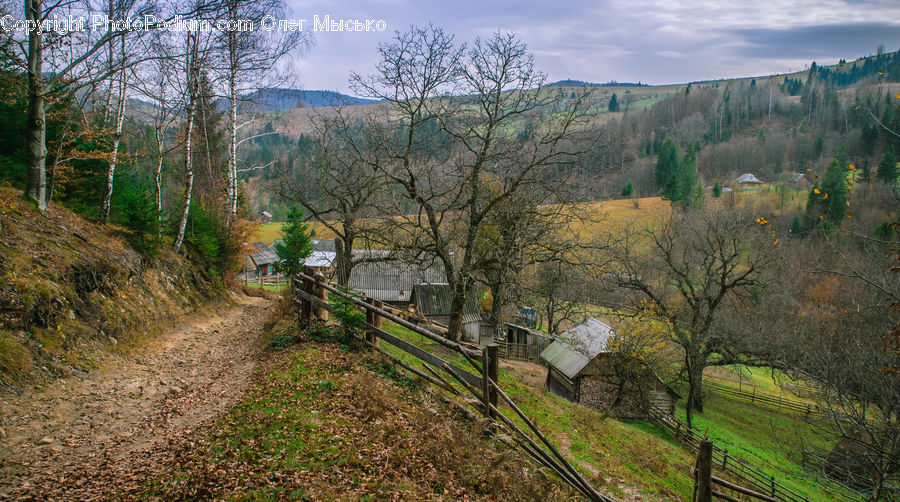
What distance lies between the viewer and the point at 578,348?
21.1 m

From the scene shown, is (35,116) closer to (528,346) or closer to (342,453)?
(342,453)

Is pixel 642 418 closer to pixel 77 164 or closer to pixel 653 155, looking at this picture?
pixel 77 164

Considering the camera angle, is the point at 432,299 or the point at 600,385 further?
the point at 432,299

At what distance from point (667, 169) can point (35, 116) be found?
93.6m

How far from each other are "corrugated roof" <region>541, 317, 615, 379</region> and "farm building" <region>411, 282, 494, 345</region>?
311 inches

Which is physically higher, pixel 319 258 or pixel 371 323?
pixel 371 323

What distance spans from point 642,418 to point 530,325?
1854 centimetres

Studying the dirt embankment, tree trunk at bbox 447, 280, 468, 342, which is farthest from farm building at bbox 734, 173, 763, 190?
the dirt embankment

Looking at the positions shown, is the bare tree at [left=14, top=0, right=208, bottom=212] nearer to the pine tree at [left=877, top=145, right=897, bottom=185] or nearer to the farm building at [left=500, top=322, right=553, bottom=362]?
the farm building at [left=500, top=322, right=553, bottom=362]

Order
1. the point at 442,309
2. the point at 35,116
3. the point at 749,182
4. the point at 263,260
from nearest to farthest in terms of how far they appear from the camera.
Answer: the point at 35,116 → the point at 442,309 → the point at 263,260 → the point at 749,182

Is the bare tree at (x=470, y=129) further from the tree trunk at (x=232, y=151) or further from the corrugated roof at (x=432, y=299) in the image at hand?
the corrugated roof at (x=432, y=299)

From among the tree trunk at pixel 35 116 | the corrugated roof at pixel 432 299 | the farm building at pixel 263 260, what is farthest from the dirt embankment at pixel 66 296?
the farm building at pixel 263 260

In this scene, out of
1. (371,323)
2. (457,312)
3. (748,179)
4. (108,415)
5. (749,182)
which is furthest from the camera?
(748,179)

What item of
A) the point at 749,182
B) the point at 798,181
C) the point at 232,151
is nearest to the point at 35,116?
the point at 232,151
